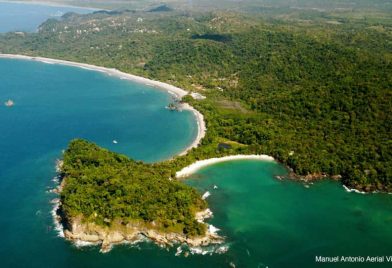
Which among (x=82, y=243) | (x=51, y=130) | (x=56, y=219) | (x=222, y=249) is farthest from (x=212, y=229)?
(x=51, y=130)

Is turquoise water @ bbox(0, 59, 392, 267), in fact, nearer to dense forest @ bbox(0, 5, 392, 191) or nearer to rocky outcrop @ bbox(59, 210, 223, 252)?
rocky outcrop @ bbox(59, 210, 223, 252)

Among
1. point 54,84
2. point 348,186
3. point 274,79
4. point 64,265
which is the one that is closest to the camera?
point 64,265

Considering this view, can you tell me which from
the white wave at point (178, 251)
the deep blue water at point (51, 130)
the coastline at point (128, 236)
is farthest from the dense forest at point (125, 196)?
the deep blue water at point (51, 130)

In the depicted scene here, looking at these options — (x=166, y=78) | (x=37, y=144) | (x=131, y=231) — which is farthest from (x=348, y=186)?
(x=166, y=78)

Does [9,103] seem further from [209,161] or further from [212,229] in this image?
[212,229]

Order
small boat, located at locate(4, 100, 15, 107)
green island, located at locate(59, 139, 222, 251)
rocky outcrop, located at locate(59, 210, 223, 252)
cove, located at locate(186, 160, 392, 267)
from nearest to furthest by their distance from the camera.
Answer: cove, located at locate(186, 160, 392, 267), rocky outcrop, located at locate(59, 210, 223, 252), green island, located at locate(59, 139, 222, 251), small boat, located at locate(4, 100, 15, 107)

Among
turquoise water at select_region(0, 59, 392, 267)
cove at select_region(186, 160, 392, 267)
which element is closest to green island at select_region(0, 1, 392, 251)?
cove at select_region(186, 160, 392, 267)

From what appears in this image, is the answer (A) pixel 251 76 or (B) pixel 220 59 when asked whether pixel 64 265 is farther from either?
(B) pixel 220 59
